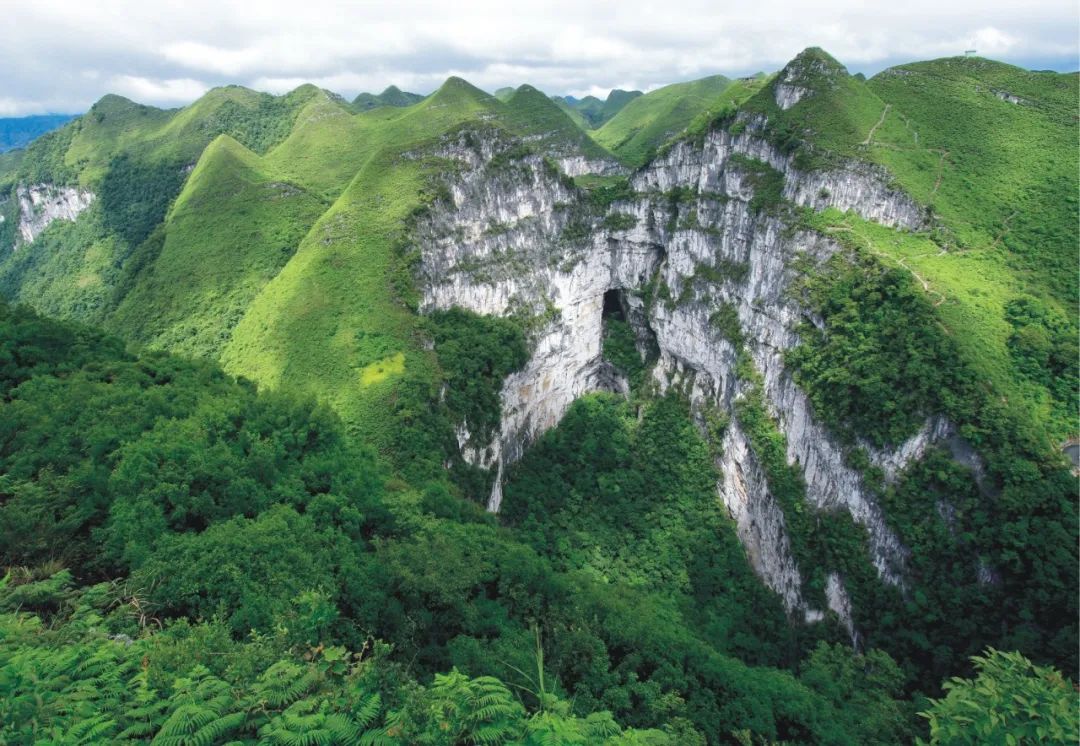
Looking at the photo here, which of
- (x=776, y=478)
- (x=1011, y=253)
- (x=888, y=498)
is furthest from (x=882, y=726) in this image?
(x=1011, y=253)

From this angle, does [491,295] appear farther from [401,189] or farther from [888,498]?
[888,498]

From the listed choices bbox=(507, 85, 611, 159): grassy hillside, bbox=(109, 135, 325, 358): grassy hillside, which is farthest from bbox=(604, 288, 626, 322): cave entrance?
bbox=(507, 85, 611, 159): grassy hillside

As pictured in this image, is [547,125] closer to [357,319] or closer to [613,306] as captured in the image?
[613,306]

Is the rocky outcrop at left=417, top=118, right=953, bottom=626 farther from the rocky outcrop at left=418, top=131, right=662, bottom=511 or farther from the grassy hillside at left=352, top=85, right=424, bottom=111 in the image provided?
the grassy hillside at left=352, top=85, right=424, bottom=111

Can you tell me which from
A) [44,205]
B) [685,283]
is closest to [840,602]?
[685,283]

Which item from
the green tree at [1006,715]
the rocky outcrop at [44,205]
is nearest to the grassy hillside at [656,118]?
the rocky outcrop at [44,205]
